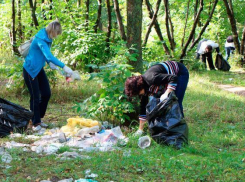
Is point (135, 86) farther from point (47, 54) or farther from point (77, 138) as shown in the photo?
point (47, 54)

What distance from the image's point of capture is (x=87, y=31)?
1114cm

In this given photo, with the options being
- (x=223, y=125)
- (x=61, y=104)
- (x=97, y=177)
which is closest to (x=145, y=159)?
(x=97, y=177)

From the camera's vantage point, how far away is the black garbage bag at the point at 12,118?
5.57 meters

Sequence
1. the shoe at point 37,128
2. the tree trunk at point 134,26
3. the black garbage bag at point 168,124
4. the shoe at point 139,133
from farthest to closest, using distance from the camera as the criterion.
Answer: the tree trunk at point 134,26
the shoe at point 37,128
the shoe at point 139,133
the black garbage bag at point 168,124

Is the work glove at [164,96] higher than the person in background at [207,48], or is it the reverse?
the person in background at [207,48]

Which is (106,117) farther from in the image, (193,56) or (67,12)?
(193,56)

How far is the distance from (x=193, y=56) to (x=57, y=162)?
10860 millimetres

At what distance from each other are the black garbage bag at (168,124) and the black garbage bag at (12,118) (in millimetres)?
1946

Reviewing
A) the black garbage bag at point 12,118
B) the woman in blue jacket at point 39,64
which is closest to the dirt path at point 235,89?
the woman in blue jacket at point 39,64

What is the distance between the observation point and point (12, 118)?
570 cm

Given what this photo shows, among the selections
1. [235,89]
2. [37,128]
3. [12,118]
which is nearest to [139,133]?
[37,128]

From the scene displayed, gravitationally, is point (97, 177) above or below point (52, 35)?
below

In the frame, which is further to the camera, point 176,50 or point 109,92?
point 176,50

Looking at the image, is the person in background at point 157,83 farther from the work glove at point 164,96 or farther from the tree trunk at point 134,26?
the tree trunk at point 134,26
